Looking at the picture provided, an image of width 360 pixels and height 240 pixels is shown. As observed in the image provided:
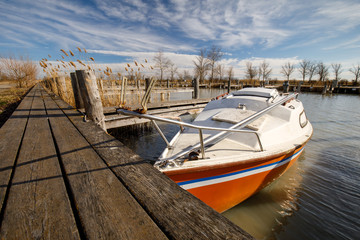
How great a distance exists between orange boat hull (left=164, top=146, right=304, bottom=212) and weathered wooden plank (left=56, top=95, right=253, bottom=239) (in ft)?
1.82

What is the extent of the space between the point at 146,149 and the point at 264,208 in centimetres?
385

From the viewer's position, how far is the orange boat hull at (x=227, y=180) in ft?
7.04

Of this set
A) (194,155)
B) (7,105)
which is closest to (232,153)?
(194,155)

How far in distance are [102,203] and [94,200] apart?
0.27 feet

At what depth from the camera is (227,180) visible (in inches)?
95.3

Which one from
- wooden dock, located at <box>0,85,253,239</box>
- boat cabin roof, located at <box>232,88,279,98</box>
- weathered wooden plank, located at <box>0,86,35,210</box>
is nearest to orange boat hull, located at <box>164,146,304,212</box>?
wooden dock, located at <box>0,85,253,239</box>

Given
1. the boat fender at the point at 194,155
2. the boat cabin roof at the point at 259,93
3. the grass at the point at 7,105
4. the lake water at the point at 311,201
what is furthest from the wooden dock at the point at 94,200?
the grass at the point at 7,105

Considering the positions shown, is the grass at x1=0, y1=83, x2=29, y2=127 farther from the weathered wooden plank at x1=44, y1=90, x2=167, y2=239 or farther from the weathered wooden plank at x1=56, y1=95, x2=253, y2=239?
the weathered wooden plank at x1=56, y1=95, x2=253, y2=239

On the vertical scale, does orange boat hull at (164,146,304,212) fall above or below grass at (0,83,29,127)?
below

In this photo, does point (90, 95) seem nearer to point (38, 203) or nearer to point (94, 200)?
point (38, 203)

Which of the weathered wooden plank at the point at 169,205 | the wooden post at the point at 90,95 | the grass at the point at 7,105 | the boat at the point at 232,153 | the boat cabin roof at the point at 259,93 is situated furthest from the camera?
the grass at the point at 7,105

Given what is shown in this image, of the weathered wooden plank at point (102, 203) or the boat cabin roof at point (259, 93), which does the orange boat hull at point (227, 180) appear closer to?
the weathered wooden plank at point (102, 203)

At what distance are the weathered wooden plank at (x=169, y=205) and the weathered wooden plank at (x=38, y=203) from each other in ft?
1.46

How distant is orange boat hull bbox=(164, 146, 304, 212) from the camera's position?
2144 mm
